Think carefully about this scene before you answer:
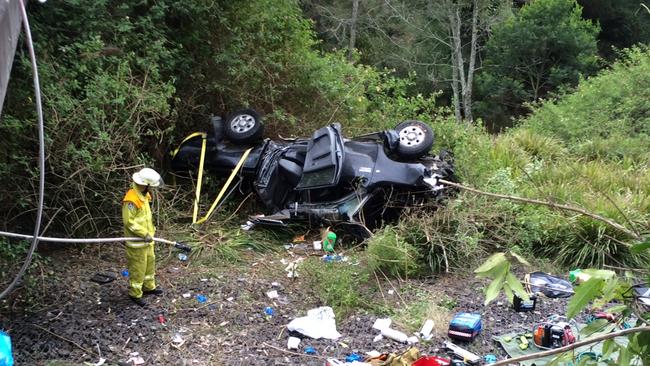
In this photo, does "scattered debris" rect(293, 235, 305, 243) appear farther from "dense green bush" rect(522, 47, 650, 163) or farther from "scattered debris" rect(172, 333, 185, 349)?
"dense green bush" rect(522, 47, 650, 163)

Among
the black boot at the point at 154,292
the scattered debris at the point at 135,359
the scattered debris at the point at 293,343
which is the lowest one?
the scattered debris at the point at 135,359

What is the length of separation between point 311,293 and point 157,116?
2877 mm

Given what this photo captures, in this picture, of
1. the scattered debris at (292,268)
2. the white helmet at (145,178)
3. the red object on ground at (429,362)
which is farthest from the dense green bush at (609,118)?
the white helmet at (145,178)

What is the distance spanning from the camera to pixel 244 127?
28.2 feet

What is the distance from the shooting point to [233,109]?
947 cm

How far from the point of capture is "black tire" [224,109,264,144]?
8484 mm

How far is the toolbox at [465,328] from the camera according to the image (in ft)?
16.4

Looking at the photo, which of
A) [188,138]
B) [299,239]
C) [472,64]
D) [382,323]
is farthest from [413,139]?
[472,64]

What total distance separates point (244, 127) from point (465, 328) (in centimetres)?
465

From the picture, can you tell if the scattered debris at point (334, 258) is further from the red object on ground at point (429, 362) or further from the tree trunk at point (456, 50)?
the tree trunk at point (456, 50)

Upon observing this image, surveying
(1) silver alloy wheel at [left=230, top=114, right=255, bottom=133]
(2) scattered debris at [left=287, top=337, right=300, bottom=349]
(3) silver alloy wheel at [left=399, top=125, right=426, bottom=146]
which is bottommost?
(2) scattered debris at [left=287, top=337, right=300, bottom=349]

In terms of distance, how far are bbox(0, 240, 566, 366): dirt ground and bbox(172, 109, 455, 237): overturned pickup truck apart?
1.21 meters

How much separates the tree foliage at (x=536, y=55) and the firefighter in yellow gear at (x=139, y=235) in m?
19.9

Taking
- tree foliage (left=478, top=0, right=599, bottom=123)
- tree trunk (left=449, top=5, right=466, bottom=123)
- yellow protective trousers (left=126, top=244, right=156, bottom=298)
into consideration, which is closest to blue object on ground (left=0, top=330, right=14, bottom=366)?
yellow protective trousers (left=126, top=244, right=156, bottom=298)
